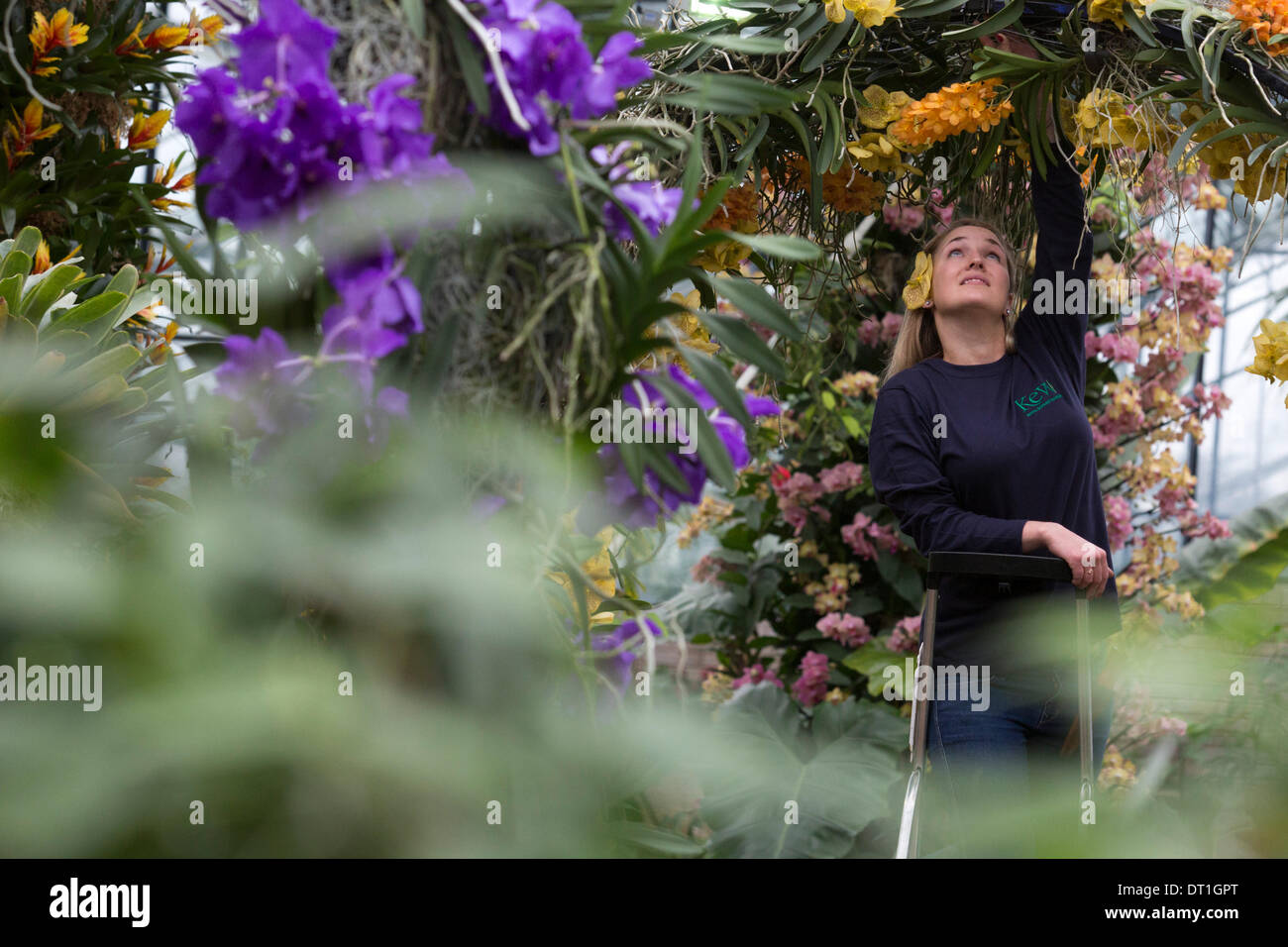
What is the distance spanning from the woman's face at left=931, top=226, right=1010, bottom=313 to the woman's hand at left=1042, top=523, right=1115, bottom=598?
16.6 inches

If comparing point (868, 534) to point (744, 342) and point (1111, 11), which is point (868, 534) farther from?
point (744, 342)

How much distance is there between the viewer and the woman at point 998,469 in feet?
5.01

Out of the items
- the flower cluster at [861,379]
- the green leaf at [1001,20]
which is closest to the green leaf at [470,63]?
the green leaf at [1001,20]

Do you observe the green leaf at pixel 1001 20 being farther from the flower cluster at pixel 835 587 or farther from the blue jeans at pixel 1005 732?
the flower cluster at pixel 835 587

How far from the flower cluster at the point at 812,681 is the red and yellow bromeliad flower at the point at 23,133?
7.28 ft

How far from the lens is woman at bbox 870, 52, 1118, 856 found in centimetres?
153

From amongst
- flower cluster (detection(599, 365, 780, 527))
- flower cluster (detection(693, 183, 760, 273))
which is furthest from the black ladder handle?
flower cluster (detection(599, 365, 780, 527))

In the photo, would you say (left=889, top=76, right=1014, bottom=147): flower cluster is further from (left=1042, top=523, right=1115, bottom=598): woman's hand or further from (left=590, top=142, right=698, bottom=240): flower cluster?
(left=590, top=142, right=698, bottom=240): flower cluster

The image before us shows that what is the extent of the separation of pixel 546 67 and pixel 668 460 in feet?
0.89

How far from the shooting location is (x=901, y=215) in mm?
2740

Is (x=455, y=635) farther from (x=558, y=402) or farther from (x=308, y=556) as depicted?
(x=558, y=402)

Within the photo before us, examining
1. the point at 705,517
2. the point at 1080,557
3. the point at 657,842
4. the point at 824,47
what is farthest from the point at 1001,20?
the point at 705,517

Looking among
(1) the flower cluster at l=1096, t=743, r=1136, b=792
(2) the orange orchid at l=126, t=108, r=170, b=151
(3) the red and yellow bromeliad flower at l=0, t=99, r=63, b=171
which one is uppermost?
(2) the orange orchid at l=126, t=108, r=170, b=151
